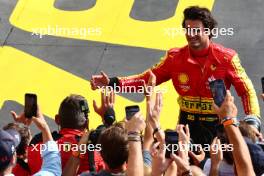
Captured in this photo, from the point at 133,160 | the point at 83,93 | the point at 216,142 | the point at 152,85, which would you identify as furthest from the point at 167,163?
the point at 83,93

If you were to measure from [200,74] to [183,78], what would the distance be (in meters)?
0.20

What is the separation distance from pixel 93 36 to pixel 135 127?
20.9ft

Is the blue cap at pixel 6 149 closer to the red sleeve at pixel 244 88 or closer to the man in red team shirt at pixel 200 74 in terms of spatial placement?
the man in red team shirt at pixel 200 74

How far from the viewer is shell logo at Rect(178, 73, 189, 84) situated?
6.72 metres

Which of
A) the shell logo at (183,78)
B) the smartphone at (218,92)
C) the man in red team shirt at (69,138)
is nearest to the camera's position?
the smartphone at (218,92)

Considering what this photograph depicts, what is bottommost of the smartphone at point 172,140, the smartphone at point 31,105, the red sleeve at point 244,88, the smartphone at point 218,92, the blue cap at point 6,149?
the blue cap at point 6,149

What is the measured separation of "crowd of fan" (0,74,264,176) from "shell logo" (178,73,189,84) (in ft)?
3.34

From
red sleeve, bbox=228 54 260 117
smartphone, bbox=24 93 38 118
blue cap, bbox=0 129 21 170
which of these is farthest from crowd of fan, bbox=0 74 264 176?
red sleeve, bbox=228 54 260 117

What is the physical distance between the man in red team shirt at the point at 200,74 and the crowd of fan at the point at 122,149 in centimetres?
82

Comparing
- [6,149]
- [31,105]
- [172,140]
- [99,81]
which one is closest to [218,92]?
[172,140]

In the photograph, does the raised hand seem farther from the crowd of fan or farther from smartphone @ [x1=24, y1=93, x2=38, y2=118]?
smartphone @ [x1=24, y1=93, x2=38, y2=118]

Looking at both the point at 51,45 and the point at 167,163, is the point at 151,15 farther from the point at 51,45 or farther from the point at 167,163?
the point at 167,163

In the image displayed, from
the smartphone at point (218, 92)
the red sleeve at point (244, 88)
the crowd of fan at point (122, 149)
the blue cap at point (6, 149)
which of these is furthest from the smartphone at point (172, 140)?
the red sleeve at point (244, 88)

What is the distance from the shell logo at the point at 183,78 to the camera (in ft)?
22.1
